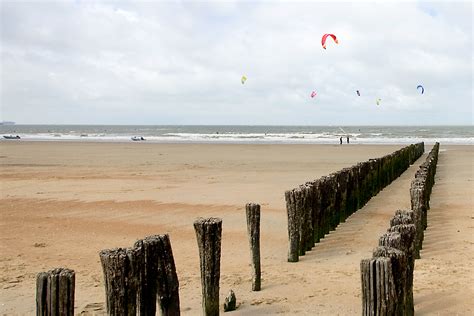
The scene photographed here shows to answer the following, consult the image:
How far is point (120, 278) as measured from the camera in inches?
147

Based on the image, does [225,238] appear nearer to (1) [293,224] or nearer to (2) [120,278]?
(1) [293,224]

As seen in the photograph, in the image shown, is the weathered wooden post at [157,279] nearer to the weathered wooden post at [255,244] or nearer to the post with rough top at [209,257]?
the post with rough top at [209,257]

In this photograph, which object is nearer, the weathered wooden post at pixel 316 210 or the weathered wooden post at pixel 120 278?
the weathered wooden post at pixel 120 278

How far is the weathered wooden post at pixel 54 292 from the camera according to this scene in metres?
3.41

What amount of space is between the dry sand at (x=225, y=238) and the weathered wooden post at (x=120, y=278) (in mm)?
1733

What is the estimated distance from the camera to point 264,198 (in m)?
13.6

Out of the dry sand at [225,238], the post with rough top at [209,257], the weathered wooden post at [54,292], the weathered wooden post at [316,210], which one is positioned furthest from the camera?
the weathered wooden post at [316,210]

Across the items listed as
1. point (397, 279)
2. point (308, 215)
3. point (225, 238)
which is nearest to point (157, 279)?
point (397, 279)

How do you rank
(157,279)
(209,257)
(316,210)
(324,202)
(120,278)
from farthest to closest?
(324,202) < (316,210) < (209,257) < (157,279) < (120,278)

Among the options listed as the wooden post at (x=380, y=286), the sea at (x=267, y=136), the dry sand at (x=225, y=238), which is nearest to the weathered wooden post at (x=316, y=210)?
the dry sand at (x=225, y=238)

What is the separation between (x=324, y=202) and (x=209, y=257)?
4266 mm

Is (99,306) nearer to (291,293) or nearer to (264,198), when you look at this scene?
(291,293)

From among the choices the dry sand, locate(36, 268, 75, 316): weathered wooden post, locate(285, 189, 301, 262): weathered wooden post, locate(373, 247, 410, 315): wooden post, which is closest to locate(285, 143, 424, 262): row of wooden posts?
locate(285, 189, 301, 262): weathered wooden post

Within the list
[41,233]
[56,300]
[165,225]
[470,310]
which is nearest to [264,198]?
[165,225]
